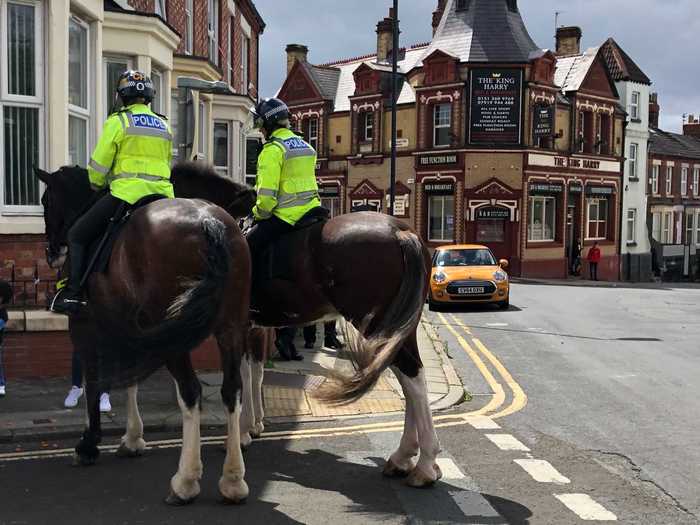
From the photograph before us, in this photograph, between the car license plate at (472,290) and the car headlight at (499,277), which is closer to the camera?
the car license plate at (472,290)

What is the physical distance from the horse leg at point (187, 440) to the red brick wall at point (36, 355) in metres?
4.50

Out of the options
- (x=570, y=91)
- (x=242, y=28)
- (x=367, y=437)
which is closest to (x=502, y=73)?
(x=570, y=91)

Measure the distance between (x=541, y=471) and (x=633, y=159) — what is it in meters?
40.4

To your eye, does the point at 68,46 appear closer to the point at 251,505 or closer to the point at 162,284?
the point at 162,284

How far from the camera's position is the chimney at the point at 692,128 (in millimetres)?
54344

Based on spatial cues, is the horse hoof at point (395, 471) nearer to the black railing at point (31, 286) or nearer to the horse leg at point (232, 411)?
the horse leg at point (232, 411)

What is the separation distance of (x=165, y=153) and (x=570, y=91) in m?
35.4

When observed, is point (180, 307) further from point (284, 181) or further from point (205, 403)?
point (205, 403)

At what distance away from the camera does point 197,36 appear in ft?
53.5

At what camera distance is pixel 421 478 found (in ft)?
17.9

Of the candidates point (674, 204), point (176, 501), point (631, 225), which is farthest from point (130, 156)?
point (674, 204)

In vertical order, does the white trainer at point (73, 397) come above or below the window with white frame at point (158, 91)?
below

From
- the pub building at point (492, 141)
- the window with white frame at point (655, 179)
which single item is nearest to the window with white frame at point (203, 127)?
the pub building at point (492, 141)

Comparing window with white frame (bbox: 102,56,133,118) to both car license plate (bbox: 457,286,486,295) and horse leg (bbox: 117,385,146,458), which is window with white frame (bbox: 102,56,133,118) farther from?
car license plate (bbox: 457,286,486,295)
